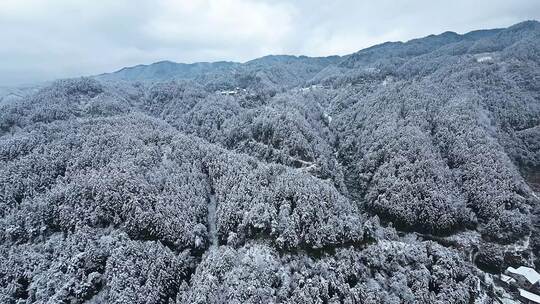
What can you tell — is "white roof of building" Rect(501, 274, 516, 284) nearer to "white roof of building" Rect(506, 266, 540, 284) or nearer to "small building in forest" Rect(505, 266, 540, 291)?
"small building in forest" Rect(505, 266, 540, 291)

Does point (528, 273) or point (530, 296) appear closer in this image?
point (530, 296)

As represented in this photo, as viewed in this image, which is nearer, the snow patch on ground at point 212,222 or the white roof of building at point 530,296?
the white roof of building at point 530,296

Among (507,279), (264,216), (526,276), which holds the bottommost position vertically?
(507,279)

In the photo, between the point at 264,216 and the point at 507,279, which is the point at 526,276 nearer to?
the point at 507,279

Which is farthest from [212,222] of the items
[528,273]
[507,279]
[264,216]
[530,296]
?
[528,273]

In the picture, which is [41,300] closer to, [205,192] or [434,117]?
[205,192]

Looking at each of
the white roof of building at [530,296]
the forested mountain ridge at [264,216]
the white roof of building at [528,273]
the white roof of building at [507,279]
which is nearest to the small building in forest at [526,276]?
the white roof of building at [528,273]

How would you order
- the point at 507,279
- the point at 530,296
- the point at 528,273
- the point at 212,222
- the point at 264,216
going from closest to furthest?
the point at 530,296 → the point at 528,273 → the point at 507,279 → the point at 264,216 → the point at 212,222

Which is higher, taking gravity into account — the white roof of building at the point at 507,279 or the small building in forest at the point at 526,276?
the small building in forest at the point at 526,276

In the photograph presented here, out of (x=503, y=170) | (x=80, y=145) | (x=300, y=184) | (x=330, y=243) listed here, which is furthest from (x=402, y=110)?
(x=80, y=145)

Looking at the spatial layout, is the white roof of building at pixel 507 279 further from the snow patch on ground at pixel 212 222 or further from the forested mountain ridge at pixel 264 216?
the snow patch on ground at pixel 212 222
